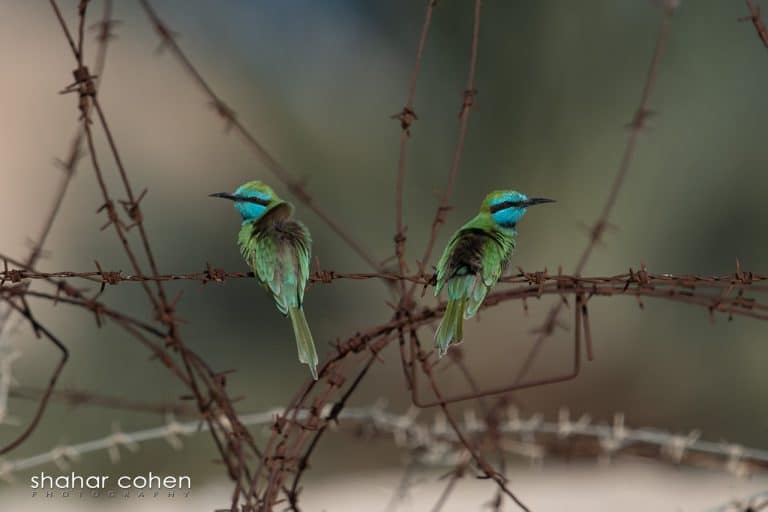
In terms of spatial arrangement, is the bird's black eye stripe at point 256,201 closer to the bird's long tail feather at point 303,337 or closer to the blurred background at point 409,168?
the bird's long tail feather at point 303,337

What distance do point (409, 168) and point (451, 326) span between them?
30.9 ft

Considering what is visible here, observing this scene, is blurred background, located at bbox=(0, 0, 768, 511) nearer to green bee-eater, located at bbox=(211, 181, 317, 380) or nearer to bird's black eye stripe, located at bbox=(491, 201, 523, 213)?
bird's black eye stripe, located at bbox=(491, 201, 523, 213)

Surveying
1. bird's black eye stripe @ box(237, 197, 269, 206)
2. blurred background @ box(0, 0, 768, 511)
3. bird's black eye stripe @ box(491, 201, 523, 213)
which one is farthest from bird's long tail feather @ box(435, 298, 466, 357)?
blurred background @ box(0, 0, 768, 511)

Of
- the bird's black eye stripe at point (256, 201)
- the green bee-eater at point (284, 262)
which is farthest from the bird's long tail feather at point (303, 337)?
the bird's black eye stripe at point (256, 201)

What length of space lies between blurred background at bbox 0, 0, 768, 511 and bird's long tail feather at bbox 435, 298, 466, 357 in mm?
8158

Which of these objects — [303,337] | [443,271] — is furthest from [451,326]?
[303,337]

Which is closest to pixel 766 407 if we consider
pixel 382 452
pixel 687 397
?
pixel 687 397

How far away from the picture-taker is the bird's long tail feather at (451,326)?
3.13 metres

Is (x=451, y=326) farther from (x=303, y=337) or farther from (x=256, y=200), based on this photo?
(x=256, y=200)

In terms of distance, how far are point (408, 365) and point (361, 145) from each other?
9.80 metres

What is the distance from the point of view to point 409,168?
492 inches

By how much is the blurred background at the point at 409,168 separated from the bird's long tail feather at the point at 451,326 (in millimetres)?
8158

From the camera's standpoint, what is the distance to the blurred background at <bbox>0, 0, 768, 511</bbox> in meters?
11.9

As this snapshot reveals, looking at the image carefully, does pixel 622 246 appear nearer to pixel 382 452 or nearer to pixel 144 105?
pixel 382 452
